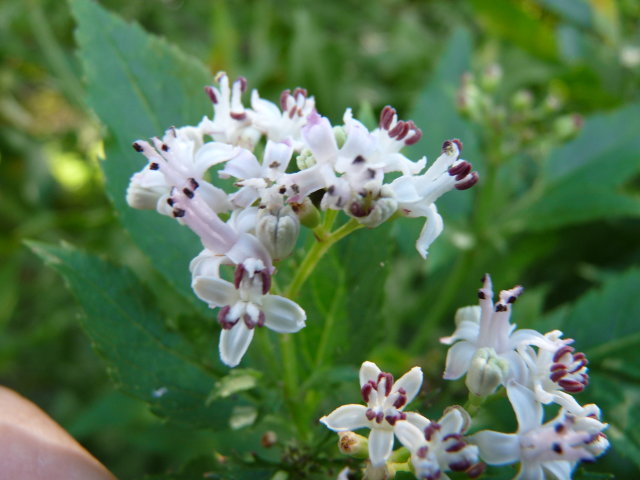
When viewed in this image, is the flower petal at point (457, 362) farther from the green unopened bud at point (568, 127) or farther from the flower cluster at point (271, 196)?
the green unopened bud at point (568, 127)

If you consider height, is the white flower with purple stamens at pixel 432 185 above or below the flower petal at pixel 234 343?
above

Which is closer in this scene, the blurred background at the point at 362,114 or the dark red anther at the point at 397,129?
the dark red anther at the point at 397,129

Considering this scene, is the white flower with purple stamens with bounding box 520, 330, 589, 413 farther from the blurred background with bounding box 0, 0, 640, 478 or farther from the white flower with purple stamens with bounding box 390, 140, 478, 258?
the blurred background with bounding box 0, 0, 640, 478

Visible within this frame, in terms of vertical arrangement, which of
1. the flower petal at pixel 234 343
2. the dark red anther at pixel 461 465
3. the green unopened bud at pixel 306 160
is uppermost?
the green unopened bud at pixel 306 160

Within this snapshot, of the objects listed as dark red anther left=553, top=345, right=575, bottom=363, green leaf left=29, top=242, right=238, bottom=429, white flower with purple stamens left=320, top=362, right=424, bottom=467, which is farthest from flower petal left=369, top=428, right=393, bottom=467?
green leaf left=29, top=242, right=238, bottom=429

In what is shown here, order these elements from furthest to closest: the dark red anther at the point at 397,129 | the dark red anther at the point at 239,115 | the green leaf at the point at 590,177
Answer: the green leaf at the point at 590,177 < the dark red anther at the point at 239,115 < the dark red anther at the point at 397,129

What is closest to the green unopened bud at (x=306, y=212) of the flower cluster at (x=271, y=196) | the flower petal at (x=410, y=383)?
the flower cluster at (x=271, y=196)

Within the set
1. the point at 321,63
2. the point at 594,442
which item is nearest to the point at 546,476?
the point at 594,442
